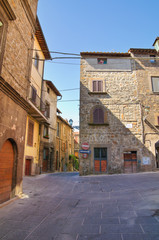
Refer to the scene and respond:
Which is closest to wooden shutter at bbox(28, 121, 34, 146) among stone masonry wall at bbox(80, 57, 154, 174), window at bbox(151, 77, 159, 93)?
stone masonry wall at bbox(80, 57, 154, 174)

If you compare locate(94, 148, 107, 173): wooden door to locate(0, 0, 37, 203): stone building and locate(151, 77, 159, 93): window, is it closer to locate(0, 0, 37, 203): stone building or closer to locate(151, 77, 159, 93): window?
locate(151, 77, 159, 93): window

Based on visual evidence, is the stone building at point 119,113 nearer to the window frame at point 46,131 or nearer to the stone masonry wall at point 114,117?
the stone masonry wall at point 114,117

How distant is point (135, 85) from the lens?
51.1ft

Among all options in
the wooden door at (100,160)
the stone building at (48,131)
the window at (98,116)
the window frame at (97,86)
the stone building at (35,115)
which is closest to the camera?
the stone building at (35,115)

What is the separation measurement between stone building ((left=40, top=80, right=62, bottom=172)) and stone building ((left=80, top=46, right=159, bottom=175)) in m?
3.66

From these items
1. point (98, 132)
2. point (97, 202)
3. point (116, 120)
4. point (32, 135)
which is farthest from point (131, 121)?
point (97, 202)

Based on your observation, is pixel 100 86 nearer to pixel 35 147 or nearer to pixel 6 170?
pixel 35 147

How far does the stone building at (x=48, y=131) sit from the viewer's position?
1602cm

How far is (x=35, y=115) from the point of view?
13320 millimetres

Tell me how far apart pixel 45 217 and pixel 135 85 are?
13725 mm

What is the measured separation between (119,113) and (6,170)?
36.1 feet

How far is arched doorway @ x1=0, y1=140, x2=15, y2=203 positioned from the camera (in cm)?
543

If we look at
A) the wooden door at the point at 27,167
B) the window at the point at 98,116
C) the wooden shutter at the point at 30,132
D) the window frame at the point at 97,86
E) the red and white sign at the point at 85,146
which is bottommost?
the wooden door at the point at 27,167

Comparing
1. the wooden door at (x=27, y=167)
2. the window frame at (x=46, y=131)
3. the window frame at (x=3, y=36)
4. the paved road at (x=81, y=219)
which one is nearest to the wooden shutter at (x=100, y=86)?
the window frame at (x=46, y=131)
